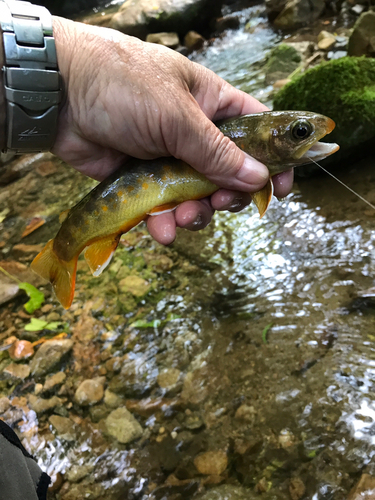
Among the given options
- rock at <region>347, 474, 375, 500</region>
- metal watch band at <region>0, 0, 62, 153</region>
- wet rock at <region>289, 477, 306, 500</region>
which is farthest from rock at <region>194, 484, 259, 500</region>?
metal watch band at <region>0, 0, 62, 153</region>

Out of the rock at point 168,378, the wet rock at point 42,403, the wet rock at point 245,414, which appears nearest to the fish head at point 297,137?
the wet rock at point 245,414

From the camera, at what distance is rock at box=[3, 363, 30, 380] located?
11.0 ft

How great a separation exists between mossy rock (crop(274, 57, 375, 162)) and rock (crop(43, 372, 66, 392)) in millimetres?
3622

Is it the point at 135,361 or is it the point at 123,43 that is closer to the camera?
the point at 123,43

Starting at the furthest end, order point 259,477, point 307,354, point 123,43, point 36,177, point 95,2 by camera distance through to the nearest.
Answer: point 95,2 → point 36,177 → point 307,354 → point 259,477 → point 123,43

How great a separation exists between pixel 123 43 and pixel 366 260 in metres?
2.72

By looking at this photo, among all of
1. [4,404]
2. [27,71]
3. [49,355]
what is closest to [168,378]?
[49,355]

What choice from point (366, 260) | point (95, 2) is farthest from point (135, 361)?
point (95, 2)

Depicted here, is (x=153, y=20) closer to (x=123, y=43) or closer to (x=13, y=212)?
(x=13, y=212)

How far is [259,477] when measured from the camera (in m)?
2.40

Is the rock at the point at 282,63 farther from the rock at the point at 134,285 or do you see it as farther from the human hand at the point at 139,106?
the human hand at the point at 139,106

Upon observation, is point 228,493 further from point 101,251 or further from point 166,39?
point 166,39

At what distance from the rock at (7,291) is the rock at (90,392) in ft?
5.01

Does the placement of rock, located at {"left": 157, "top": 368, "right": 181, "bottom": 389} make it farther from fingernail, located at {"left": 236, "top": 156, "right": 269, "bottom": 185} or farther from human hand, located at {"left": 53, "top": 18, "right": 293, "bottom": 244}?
fingernail, located at {"left": 236, "top": 156, "right": 269, "bottom": 185}
